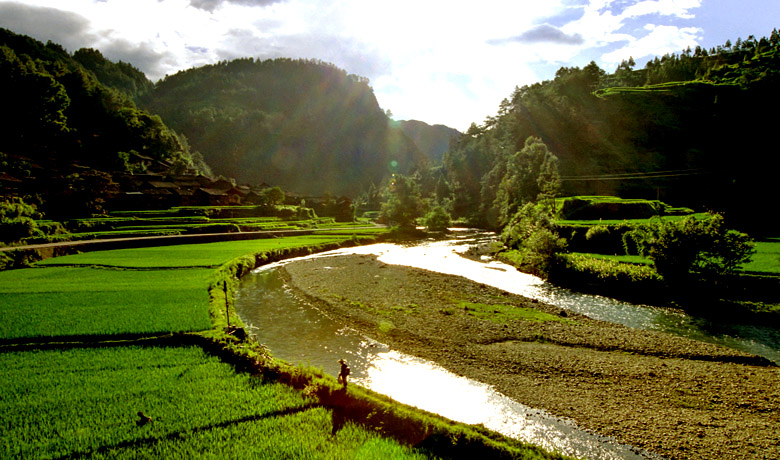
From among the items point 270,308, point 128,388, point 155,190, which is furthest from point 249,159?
point 128,388

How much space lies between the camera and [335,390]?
1055 cm

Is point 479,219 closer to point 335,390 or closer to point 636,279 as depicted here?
point 636,279

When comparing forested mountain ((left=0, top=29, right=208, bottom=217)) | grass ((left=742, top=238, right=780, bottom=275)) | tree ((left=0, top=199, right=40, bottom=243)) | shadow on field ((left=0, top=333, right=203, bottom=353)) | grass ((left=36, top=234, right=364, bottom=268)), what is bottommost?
shadow on field ((left=0, top=333, right=203, bottom=353))

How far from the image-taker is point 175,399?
33.0 ft

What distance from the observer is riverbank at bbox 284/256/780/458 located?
10.7 metres

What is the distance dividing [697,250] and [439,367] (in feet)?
62.9

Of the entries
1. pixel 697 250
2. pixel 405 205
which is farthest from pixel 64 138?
pixel 697 250

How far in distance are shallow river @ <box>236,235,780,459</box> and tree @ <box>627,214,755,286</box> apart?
3282 mm

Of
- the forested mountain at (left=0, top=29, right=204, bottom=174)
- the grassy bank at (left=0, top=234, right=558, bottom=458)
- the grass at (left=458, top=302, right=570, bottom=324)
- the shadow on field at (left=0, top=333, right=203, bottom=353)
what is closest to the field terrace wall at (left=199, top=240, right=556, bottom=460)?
the grassy bank at (left=0, top=234, right=558, bottom=458)

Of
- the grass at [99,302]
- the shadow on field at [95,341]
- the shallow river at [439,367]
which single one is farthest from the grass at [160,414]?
the shallow river at [439,367]

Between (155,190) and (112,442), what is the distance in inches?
2942

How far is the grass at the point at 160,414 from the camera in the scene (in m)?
7.96

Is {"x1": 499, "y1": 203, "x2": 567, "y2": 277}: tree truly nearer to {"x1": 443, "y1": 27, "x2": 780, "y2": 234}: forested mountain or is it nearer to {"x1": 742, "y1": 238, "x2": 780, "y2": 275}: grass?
{"x1": 742, "y1": 238, "x2": 780, "y2": 275}: grass

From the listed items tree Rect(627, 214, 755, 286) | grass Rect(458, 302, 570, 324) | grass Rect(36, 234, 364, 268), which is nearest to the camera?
grass Rect(458, 302, 570, 324)
